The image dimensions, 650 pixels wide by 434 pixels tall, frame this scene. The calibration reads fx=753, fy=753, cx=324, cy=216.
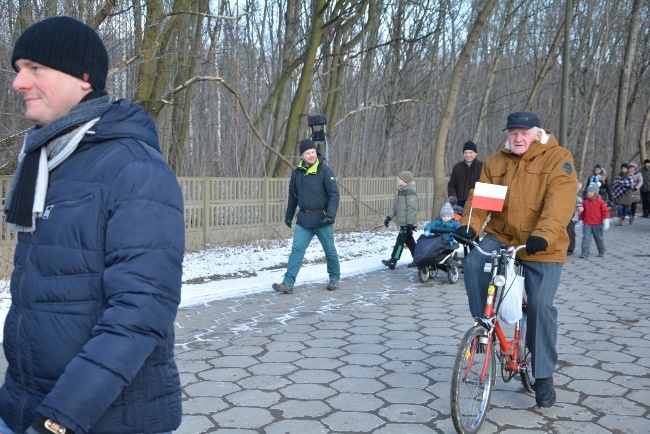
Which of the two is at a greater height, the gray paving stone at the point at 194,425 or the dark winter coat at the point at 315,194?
the dark winter coat at the point at 315,194

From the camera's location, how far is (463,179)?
459 inches

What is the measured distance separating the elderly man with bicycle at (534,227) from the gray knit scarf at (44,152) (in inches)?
130

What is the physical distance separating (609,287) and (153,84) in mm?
8052

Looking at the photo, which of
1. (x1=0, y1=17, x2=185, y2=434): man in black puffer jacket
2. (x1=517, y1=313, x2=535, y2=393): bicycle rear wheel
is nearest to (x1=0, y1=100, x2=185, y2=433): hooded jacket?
(x1=0, y1=17, x2=185, y2=434): man in black puffer jacket

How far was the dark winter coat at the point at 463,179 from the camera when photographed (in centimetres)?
1145

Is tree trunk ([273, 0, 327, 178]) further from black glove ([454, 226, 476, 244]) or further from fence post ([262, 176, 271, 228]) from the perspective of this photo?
black glove ([454, 226, 476, 244])

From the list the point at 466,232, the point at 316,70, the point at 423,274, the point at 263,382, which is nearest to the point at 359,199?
the point at 316,70

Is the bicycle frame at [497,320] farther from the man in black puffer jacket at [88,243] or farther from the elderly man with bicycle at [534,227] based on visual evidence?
the man in black puffer jacket at [88,243]

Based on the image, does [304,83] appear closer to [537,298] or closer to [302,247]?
[302,247]

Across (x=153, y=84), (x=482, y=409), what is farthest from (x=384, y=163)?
(x=482, y=409)

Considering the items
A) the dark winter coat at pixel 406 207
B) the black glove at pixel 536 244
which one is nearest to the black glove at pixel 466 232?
the black glove at pixel 536 244

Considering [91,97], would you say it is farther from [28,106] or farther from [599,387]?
[599,387]

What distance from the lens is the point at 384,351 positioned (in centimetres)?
667

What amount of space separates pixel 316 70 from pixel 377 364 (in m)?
15.6
